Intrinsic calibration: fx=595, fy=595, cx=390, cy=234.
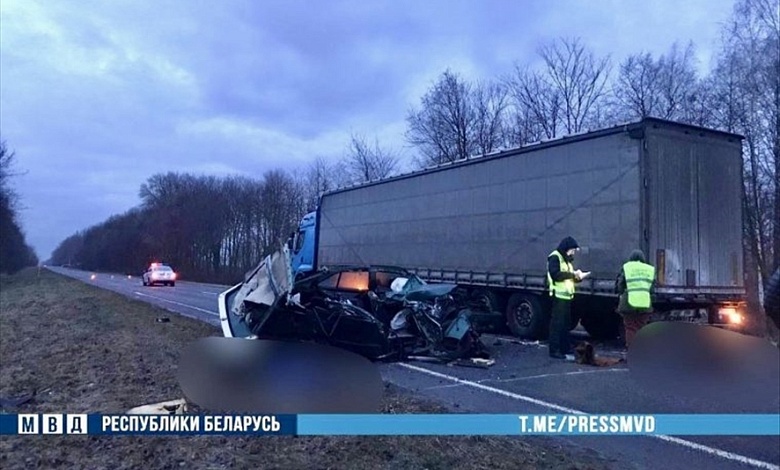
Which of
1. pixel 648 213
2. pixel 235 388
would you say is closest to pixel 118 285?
pixel 648 213

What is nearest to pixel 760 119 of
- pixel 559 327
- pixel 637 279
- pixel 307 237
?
pixel 637 279

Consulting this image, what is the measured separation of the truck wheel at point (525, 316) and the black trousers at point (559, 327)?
2.21m

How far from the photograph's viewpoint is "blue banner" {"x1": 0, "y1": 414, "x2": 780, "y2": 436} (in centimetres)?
140

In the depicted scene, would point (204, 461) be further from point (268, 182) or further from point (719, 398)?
point (268, 182)

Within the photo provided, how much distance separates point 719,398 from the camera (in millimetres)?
1461

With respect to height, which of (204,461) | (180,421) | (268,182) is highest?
(268,182)

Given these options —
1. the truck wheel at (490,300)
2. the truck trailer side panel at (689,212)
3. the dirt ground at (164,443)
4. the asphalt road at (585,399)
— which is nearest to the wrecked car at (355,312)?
the asphalt road at (585,399)

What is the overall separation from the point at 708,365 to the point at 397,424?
30.1 inches

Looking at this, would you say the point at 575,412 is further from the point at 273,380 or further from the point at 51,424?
the point at 51,424

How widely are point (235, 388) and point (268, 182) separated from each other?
6.76 meters

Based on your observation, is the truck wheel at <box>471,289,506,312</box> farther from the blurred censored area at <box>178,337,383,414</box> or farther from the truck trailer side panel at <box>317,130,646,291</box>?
the blurred censored area at <box>178,337,383,414</box>

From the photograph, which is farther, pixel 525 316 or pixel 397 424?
pixel 525 316

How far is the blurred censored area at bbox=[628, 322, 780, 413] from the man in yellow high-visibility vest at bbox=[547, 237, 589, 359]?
221 inches

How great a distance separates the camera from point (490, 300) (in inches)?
428
